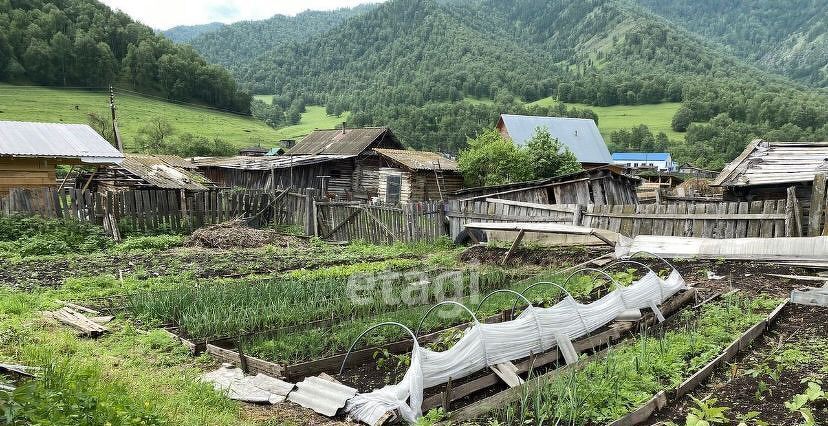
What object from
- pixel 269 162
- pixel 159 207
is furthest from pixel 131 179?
pixel 269 162

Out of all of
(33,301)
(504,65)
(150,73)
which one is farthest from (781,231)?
(504,65)

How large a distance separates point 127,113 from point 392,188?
44232 millimetres

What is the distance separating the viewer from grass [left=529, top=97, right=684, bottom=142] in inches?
3174

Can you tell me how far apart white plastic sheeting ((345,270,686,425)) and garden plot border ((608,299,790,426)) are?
1.36 m

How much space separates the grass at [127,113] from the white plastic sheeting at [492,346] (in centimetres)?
4953

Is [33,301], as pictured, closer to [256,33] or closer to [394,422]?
[394,422]

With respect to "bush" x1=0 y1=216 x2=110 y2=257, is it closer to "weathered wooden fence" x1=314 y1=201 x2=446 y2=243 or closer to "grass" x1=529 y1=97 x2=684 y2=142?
"weathered wooden fence" x1=314 y1=201 x2=446 y2=243

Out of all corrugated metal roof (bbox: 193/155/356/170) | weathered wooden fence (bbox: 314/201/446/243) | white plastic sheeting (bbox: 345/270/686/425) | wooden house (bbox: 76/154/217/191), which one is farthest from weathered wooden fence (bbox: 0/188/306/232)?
white plastic sheeting (bbox: 345/270/686/425)

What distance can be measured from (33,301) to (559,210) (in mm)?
11346

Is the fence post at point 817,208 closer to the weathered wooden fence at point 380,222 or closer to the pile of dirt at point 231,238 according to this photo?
the weathered wooden fence at point 380,222

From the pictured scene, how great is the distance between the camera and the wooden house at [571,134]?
120ft

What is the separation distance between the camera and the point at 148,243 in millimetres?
15180

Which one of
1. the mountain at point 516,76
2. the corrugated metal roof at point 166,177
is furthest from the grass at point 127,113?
the corrugated metal roof at point 166,177

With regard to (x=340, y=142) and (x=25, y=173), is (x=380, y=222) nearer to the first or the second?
(x=25, y=173)
